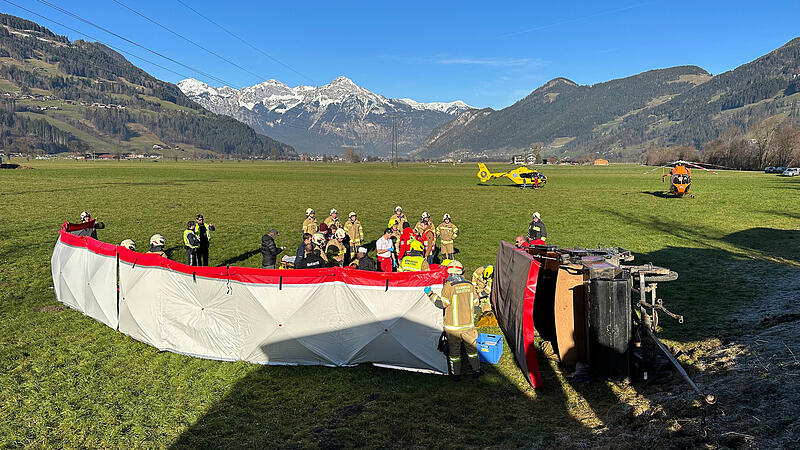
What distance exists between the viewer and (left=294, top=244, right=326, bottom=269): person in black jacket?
460 inches

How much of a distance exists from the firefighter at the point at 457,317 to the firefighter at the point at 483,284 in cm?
289

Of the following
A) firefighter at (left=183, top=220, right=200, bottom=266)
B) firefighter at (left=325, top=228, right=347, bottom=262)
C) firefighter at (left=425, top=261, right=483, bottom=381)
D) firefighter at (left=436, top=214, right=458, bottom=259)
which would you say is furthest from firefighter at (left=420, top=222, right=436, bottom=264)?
firefighter at (left=183, top=220, right=200, bottom=266)

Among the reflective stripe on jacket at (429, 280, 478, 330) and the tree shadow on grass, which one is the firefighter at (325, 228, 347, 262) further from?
the reflective stripe on jacket at (429, 280, 478, 330)

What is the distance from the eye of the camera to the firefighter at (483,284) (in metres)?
11.5

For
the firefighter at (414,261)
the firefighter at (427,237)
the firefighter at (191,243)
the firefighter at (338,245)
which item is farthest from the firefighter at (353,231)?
the firefighter at (191,243)

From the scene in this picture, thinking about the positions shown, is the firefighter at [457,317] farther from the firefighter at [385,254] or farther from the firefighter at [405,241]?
the firefighter at [405,241]

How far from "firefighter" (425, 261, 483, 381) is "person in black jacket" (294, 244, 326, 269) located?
14.2 feet

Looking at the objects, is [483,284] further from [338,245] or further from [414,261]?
[338,245]

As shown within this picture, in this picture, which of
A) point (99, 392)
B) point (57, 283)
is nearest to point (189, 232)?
point (57, 283)

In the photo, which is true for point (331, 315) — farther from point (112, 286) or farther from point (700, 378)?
point (700, 378)

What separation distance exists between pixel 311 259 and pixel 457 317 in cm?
489

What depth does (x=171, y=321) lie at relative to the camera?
370 inches

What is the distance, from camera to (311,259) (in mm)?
11727

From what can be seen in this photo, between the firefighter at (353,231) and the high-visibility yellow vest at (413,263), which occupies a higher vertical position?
the firefighter at (353,231)
